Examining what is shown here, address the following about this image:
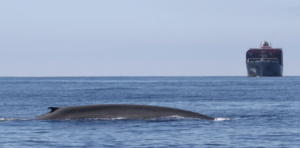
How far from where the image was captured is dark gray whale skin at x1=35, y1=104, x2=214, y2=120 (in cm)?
2269

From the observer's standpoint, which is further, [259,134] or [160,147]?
[259,134]

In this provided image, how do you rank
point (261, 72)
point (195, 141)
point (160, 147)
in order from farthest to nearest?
point (261, 72) → point (195, 141) → point (160, 147)

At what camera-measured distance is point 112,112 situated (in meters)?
22.7

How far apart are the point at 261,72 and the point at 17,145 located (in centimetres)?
18638

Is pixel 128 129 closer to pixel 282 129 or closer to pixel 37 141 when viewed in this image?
pixel 37 141

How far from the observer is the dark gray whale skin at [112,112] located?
2269 centimetres

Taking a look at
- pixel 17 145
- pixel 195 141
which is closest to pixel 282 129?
pixel 195 141

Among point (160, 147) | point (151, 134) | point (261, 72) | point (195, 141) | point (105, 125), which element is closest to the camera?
point (160, 147)

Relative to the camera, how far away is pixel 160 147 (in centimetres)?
1738

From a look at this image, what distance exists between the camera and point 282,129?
22484mm

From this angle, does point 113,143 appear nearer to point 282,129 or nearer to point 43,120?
point 43,120

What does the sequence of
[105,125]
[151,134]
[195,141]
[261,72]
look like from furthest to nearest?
1. [261,72]
2. [105,125]
3. [151,134]
4. [195,141]

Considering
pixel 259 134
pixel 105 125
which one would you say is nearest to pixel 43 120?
pixel 105 125

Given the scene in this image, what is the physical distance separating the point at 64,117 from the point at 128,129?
311cm
